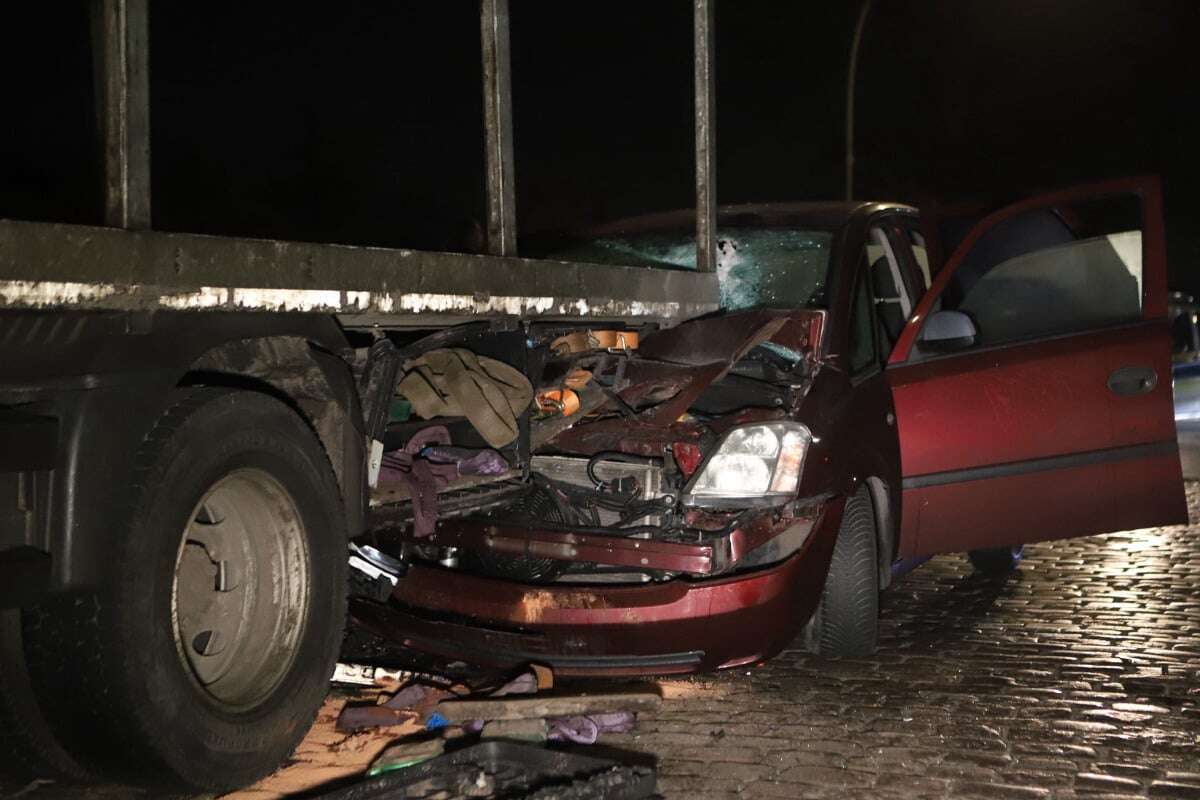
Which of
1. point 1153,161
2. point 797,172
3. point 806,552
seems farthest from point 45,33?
point 1153,161

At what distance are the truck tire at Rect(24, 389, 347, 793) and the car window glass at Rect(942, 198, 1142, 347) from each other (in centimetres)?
358

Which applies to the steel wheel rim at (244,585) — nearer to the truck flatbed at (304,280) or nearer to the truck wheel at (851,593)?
the truck flatbed at (304,280)

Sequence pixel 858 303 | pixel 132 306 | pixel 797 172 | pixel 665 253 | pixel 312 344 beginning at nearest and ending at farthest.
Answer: pixel 132 306 → pixel 312 344 → pixel 858 303 → pixel 665 253 → pixel 797 172

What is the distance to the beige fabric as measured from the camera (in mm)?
5031

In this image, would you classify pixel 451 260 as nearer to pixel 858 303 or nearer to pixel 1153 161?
pixel 858 303

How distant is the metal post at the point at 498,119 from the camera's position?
484cm

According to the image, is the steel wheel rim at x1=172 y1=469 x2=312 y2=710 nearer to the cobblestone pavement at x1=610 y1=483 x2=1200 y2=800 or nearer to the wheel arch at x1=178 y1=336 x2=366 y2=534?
the wheel arch at x1=178 y1=336 x2=366 y2=534

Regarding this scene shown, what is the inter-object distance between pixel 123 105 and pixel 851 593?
139 inches

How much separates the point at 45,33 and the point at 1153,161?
40.5 m

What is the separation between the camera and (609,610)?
16.6 ft

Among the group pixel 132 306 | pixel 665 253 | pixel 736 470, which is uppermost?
pixel 665 253

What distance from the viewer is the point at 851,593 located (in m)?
5.73

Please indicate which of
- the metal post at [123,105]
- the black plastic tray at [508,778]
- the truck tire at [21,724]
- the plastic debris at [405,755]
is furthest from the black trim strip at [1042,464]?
the metal post at [123,105]

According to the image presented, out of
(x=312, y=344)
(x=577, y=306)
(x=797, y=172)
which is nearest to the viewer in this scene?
(x=312, y=344)
